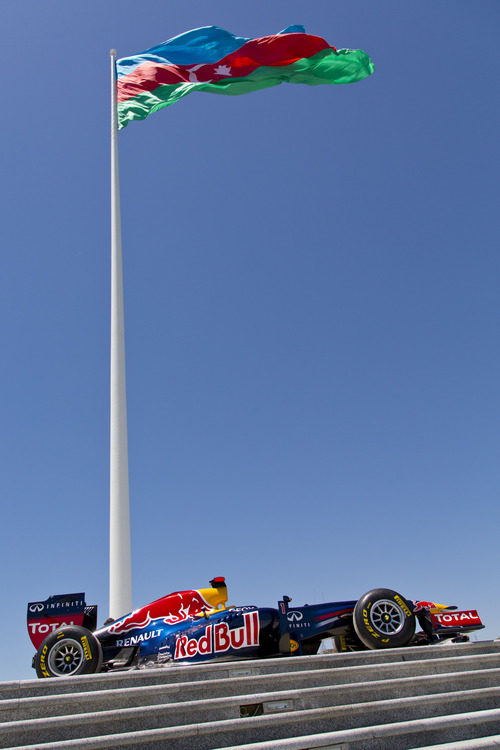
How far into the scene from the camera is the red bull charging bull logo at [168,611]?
9328 mm

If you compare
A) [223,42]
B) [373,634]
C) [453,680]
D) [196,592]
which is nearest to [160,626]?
[196,592]

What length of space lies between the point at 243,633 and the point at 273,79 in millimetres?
17933

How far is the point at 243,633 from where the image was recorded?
866cm

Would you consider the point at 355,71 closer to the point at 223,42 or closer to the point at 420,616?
the point at 223,42

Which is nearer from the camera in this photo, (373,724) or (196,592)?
(373,724)

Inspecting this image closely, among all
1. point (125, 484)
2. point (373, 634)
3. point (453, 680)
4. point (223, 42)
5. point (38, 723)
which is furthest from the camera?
point (223, 42)

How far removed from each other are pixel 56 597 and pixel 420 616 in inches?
233

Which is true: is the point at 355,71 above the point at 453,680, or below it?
above

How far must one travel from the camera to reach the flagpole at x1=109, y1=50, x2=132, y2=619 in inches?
535

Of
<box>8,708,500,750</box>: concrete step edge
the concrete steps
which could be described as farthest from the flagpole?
<box>8,708,500,750</box>: concrete step edge

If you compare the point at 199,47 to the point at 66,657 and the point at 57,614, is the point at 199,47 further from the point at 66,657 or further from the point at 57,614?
the point at 66,657

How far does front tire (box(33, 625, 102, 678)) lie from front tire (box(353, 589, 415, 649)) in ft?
Result: 12.3

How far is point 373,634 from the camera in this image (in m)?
8.67

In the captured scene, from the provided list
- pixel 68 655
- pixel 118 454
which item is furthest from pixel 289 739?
pixel 118 454
